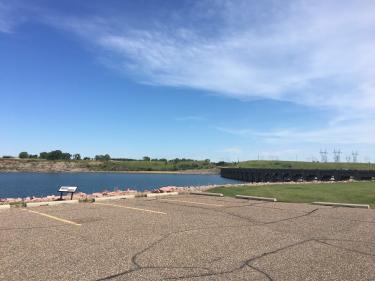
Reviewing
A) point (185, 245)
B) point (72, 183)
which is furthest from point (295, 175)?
point (185, 245)

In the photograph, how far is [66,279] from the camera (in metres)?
7.23

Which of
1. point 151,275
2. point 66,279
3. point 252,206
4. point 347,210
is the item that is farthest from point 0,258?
point 347,210

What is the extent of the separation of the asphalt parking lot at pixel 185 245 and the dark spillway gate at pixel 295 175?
84.4m

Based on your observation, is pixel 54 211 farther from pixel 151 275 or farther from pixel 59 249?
pixel 151 275

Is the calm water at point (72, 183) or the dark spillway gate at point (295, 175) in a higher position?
the dark spillway gate at point (295, 175)

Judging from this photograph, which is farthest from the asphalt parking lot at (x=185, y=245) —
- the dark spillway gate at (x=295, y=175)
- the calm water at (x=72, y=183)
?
the dark spillway gate at (x=295, y=175)

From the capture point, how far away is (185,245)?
396 inches

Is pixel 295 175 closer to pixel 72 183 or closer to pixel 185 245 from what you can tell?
pixel 72 183

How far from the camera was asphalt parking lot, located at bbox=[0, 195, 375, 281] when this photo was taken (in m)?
7.82

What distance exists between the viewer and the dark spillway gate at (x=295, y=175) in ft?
325

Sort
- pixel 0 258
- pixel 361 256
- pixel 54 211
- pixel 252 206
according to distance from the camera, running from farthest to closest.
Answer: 1. pixel 252 206
2. pixel 54 211
3. pixel 361 256
4. pixel 0 258

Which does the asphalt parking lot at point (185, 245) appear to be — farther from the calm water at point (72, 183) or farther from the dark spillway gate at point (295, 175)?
the dark spillway gate at point (295, 175)

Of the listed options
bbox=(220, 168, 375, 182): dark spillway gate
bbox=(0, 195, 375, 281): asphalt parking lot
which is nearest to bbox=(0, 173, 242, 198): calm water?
bbox=(220, 168, 375, 182): dark spillway gate

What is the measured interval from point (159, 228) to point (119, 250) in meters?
2.98
